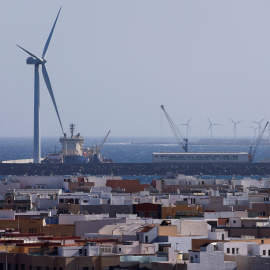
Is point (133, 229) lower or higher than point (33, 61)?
lower

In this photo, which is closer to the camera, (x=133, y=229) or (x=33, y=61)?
(x=133, y=229)

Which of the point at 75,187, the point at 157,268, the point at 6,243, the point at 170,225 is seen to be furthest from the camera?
the point at 75,187

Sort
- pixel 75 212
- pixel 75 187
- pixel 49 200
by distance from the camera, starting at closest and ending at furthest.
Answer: pixel 75 212 → pixel 49 200 → pixel 75 187

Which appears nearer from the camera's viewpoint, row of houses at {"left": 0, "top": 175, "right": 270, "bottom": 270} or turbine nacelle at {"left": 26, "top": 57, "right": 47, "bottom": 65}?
row of houses at {"left": 0, "top": 175, "right": 270, "bottom": 270}

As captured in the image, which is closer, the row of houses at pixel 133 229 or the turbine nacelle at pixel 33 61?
the row of houses at pixel 133 229

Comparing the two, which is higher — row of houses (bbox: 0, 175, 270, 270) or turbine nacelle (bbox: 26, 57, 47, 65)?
turbine nacelle (bbox: 26, 57, 47, 65)

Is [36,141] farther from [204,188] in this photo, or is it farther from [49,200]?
[49,200]

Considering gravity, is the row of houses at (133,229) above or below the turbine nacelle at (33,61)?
below

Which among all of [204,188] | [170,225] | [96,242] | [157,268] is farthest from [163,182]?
[157,268]

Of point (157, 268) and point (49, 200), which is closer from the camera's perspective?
point (157, 268)

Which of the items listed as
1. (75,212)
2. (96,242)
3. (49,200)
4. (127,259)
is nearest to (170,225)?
(96,242)
